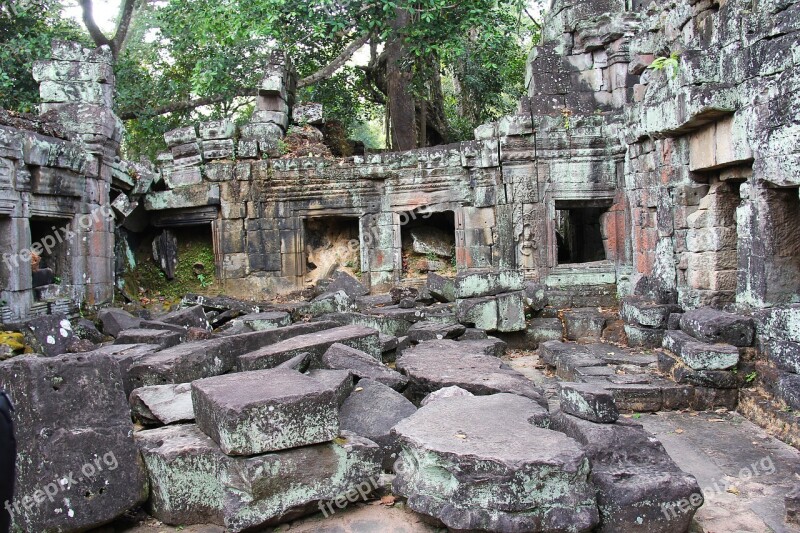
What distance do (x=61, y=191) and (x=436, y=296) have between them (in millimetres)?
6037

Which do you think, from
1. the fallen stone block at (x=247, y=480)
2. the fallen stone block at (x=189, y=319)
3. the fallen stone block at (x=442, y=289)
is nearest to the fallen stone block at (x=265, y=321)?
the fallen stone block at (x=189, y=319)

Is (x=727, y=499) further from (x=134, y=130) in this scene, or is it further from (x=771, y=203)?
(x=134, y=130)

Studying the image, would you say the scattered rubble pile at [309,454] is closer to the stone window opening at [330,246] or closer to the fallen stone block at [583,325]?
the fallen stone block at [583,325]

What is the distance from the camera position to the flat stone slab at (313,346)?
5.96 meters

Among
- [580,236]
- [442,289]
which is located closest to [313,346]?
[442,289]

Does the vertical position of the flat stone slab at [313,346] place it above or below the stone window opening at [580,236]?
below

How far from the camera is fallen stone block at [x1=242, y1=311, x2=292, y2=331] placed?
8.70 meters

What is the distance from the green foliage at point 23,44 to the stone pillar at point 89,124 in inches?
117

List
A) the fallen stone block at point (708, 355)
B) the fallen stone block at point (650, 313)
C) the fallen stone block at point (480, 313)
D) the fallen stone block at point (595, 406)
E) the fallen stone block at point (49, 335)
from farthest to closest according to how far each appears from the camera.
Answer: the fallen stone block at point (480, 313)
the fallen stone block at point (650, 313)
the fallen stone block at point (49, 335)
the fallen stone block at point (708, 355)
the fallen stone block at point (595, 406)

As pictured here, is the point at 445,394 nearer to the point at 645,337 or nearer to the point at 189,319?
the point at 645,337

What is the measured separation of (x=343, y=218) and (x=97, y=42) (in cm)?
821

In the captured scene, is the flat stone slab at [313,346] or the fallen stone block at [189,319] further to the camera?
the fallen stone block at [189,319]

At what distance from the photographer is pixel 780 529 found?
12.2 ft

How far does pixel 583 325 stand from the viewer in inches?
370
